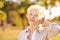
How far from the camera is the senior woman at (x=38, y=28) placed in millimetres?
832

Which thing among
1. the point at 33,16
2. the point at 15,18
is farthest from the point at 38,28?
the point at 15,18

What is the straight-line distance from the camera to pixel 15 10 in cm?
113

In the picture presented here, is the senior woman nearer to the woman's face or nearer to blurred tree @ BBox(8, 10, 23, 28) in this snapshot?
the woman's face

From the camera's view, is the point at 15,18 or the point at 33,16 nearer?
the point at 33,16

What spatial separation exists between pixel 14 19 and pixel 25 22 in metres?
0.10

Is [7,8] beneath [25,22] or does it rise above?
above

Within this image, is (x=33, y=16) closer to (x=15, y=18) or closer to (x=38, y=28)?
(x=38, y=28)

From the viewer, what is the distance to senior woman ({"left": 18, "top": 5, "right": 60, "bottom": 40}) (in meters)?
0.83

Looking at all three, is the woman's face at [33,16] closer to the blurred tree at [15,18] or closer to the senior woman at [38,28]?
the senior woman at [38,28]

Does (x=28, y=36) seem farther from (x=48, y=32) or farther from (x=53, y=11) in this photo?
(x=53, y=11)

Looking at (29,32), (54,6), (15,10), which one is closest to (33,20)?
(29,32)

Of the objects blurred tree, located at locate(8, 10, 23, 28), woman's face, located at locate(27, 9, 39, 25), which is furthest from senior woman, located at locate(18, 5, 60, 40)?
blurred tree, located at locate(8, 10, 23, 28)

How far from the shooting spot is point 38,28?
34.4 inches

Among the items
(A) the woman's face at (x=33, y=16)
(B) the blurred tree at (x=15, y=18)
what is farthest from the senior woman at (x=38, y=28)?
(B) the blurred tree at (x=15, y=18)
